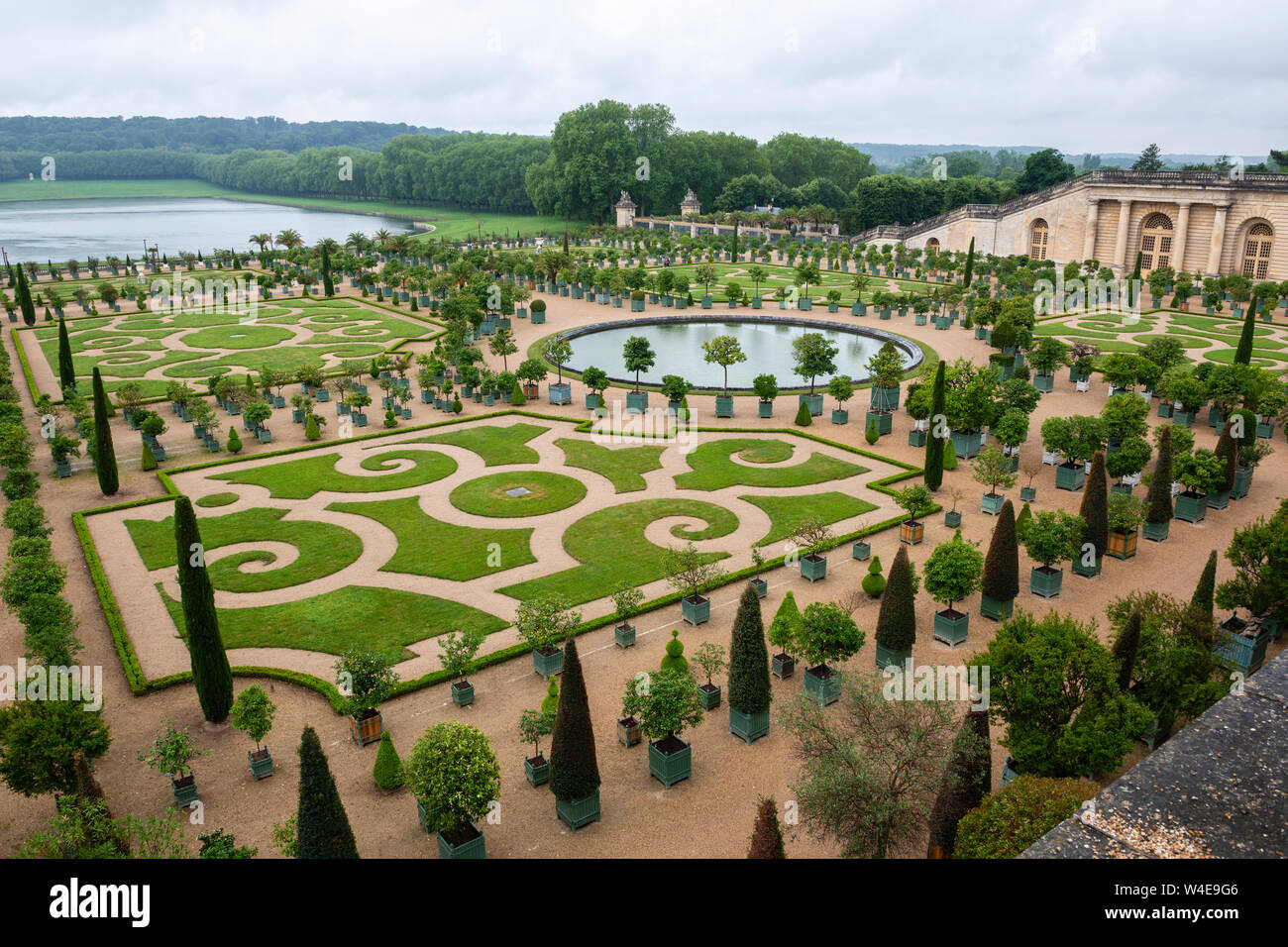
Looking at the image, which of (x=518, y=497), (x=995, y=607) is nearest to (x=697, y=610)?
(x=995, y=607)

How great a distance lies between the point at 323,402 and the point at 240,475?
14583 millimetres

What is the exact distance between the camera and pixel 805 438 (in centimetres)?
4831

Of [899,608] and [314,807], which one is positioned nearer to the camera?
[314,807]

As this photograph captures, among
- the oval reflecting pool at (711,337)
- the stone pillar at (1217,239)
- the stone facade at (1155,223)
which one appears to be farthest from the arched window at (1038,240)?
the oval reflecting pool at (711,337)

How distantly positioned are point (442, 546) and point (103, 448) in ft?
56.5

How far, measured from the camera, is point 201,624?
2403 cm

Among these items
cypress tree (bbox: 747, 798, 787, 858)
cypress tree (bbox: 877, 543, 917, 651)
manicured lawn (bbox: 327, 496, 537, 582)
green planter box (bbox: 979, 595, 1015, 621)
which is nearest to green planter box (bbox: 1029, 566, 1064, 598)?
green planter box (bbox: 979, 595, 1015, 621)

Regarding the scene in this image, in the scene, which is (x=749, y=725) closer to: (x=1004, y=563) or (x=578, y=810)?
(x=578, y=810)

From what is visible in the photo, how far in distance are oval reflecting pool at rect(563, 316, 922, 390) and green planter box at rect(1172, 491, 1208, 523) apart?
24.3m

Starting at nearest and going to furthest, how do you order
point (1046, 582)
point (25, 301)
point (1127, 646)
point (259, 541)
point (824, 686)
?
point (1127, 646) < point (824, 686) < point (1046, 582) < point (259, 541) < point (25, 301)

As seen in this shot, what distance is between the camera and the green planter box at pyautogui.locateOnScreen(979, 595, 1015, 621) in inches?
1161

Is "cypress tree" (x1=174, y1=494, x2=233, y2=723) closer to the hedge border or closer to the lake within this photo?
the hedge border
